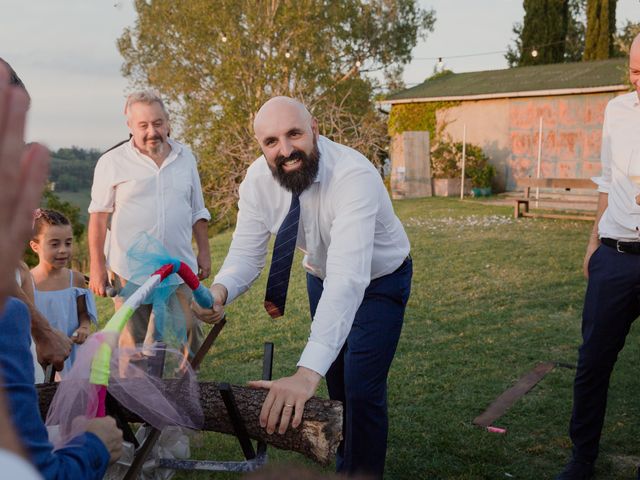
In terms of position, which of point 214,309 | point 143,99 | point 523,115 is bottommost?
point 214,309

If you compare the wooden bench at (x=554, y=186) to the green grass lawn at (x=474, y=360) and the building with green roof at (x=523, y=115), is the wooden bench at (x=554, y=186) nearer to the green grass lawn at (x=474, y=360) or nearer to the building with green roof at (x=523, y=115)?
the green grass lawn at (x=474, y=360)

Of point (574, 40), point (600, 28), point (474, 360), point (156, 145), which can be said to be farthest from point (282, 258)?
point (574, 40)

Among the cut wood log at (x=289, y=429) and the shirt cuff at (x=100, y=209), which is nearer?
the cut wood log at (x=289, y=429)

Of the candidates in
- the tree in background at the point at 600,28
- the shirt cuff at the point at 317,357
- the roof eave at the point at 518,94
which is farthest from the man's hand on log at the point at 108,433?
the tree in background at the point at 600,28

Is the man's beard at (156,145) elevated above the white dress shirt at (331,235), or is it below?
above

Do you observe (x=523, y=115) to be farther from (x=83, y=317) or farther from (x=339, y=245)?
(x=339, y=245)

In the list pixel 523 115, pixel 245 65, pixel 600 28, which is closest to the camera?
pixel 523 115

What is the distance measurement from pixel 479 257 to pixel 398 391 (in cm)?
596

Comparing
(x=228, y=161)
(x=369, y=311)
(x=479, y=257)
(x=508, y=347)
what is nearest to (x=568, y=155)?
(x=228, y=161)

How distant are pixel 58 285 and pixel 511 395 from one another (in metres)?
3.37

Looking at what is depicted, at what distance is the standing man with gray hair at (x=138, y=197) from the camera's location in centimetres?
459

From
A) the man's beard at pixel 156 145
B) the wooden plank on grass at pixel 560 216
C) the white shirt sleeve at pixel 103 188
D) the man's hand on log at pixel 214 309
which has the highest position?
the man's beard at pixel 156 145

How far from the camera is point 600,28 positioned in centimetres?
3031

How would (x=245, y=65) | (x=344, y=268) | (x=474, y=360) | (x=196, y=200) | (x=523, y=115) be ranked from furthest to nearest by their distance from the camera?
1. (x=245, y=65)
2. (x=523, y=115)
3. (x=474, y=360)
4. (x=196, y=200)
5. (x=344, y=268)
